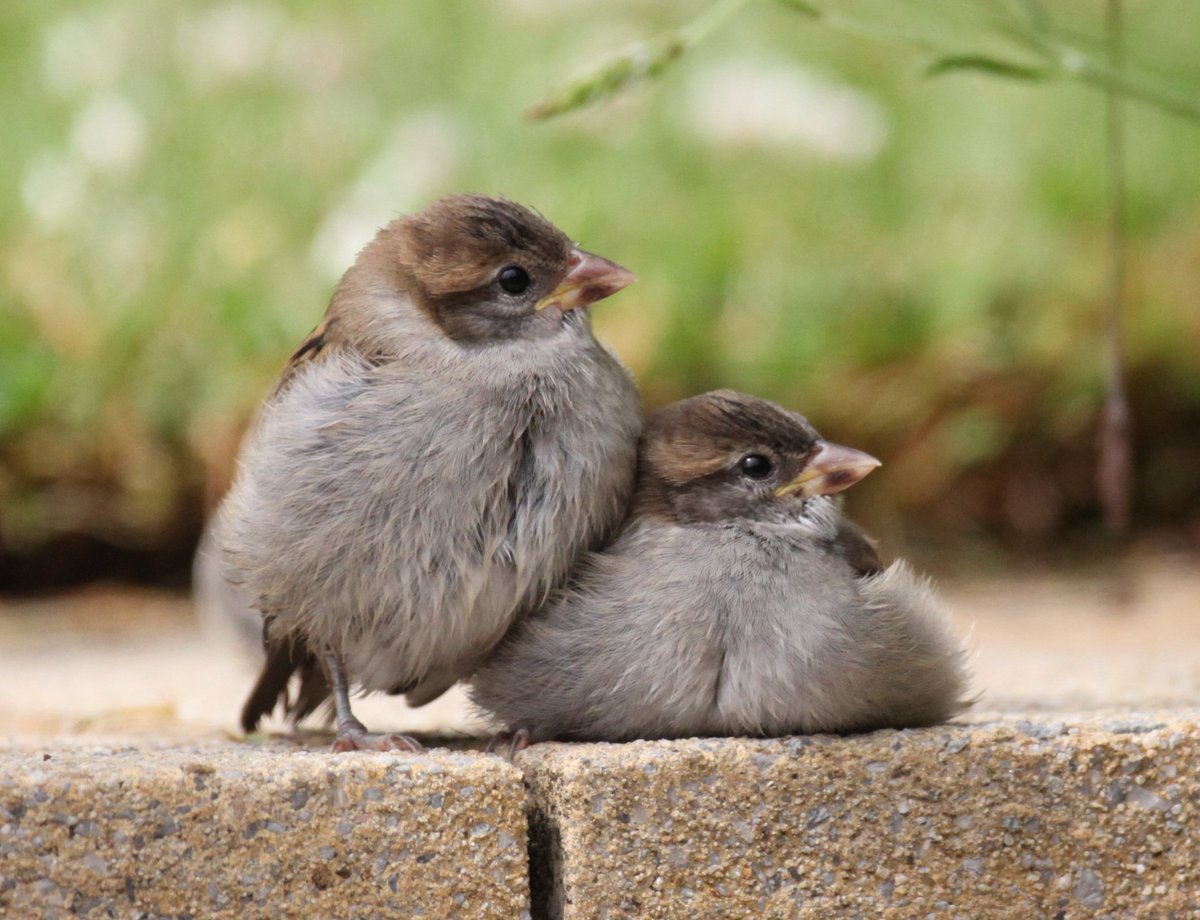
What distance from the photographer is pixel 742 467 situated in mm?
3189

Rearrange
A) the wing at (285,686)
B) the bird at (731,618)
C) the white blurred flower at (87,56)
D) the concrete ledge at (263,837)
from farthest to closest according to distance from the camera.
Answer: the white blurred flower at (87,56) < the wing at (285,686) < the bird at (731,618) < the concrete ledge at (263,837)

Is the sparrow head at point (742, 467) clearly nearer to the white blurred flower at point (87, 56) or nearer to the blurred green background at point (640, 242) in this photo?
the blurred green background at point (640, 242)

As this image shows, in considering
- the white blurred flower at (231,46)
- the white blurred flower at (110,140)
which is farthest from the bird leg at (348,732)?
the white blurred flower at (231,46)

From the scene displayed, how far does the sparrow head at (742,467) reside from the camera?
3.16 metres

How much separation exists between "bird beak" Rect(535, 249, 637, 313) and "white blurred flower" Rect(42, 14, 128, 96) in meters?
5.04

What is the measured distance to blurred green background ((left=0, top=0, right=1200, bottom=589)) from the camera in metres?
6.28

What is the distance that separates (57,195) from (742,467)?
458cm

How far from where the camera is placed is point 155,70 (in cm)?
778

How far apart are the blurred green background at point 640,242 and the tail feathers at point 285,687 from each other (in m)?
2.68

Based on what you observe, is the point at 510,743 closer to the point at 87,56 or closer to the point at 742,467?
the point at 742,467

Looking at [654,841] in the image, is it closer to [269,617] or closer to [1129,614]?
[269,617]

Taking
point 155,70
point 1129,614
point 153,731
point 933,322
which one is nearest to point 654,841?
point 153,731

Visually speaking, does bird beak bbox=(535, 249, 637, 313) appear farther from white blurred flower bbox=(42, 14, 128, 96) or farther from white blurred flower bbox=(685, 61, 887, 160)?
white blurred flower bbox=(42, 14, 128, 96)

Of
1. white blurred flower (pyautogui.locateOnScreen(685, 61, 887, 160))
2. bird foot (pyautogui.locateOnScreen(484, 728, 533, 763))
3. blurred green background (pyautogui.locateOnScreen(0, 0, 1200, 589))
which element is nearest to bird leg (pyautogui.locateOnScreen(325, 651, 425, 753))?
bird foot (pyautogui.locateOnScreen(484, 728, 533, 763))
